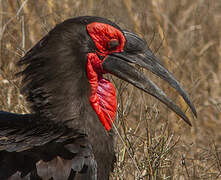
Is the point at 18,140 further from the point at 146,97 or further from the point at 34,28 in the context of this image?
the point at 34,28

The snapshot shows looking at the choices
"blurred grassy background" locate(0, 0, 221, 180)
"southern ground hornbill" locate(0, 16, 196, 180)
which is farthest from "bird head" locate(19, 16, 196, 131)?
"blurred grassy background" locate(0, 0, 221, 180)

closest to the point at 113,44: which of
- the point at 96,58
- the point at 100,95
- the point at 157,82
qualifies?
the point at 96,58

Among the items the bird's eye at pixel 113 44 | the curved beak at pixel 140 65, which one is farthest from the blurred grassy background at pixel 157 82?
the bird's eye at pixel 113 44

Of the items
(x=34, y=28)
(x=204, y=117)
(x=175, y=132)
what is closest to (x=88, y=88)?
(x=175, y=132)

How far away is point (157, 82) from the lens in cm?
462

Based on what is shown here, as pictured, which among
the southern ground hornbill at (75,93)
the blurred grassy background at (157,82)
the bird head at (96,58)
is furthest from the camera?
the blurred grassy background at (157,82)

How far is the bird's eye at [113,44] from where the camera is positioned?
3256 mm

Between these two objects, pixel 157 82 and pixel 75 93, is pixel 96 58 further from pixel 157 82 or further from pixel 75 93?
pixel 157 82

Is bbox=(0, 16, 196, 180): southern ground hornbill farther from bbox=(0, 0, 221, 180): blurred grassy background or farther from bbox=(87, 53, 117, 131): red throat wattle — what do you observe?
bbox=(0, 0, 221, 180): blurred grassy background

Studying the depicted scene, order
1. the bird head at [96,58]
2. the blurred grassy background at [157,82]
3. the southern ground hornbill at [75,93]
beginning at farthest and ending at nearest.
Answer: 1. the blurred grassy background at [157,82]
2. the bird head at [96,58]
3. the southern ground hornbill at [75,93]

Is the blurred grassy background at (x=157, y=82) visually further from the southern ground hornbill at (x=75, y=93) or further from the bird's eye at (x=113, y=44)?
the bird's eye at (x=113, y=44)

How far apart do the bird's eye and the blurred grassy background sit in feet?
1.88

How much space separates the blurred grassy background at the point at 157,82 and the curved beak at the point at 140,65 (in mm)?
441

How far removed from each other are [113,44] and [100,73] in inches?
8.6
